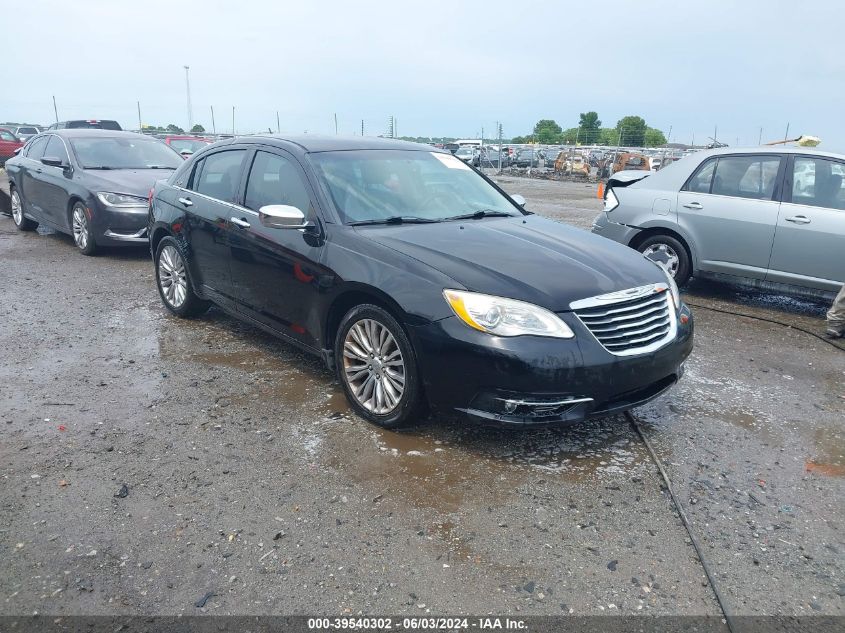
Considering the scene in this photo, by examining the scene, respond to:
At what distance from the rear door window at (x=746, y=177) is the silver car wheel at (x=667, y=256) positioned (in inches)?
29.6

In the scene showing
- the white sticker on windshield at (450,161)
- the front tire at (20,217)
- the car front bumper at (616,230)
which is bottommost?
the front tire at (20,217)

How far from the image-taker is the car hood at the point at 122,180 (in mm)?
8992

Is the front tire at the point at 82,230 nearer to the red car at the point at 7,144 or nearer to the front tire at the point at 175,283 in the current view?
the front tire at the point at 175,283

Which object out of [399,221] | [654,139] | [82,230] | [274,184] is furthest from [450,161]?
[654,139]

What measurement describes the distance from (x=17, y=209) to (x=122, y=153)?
9.98 ft

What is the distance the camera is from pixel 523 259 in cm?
397

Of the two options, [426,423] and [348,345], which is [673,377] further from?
[348,345]

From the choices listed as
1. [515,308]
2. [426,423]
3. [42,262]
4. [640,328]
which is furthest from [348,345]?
[42,262]

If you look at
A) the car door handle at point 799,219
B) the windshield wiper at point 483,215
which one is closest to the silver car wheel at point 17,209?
the windshield wiper at point 483,215

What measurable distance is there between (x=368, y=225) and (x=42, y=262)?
6421 mm

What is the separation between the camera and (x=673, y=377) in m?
4.08

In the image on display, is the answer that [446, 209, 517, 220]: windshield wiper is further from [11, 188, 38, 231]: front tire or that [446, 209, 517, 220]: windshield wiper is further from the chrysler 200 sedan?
[11, 188, 38, 231]: front tire

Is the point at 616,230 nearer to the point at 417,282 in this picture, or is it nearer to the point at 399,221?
the point at 399,221

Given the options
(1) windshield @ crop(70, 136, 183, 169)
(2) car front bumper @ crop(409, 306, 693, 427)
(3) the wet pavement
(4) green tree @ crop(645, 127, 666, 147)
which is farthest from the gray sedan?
(4) green tree @ crop(645, 127, 666, 147)
